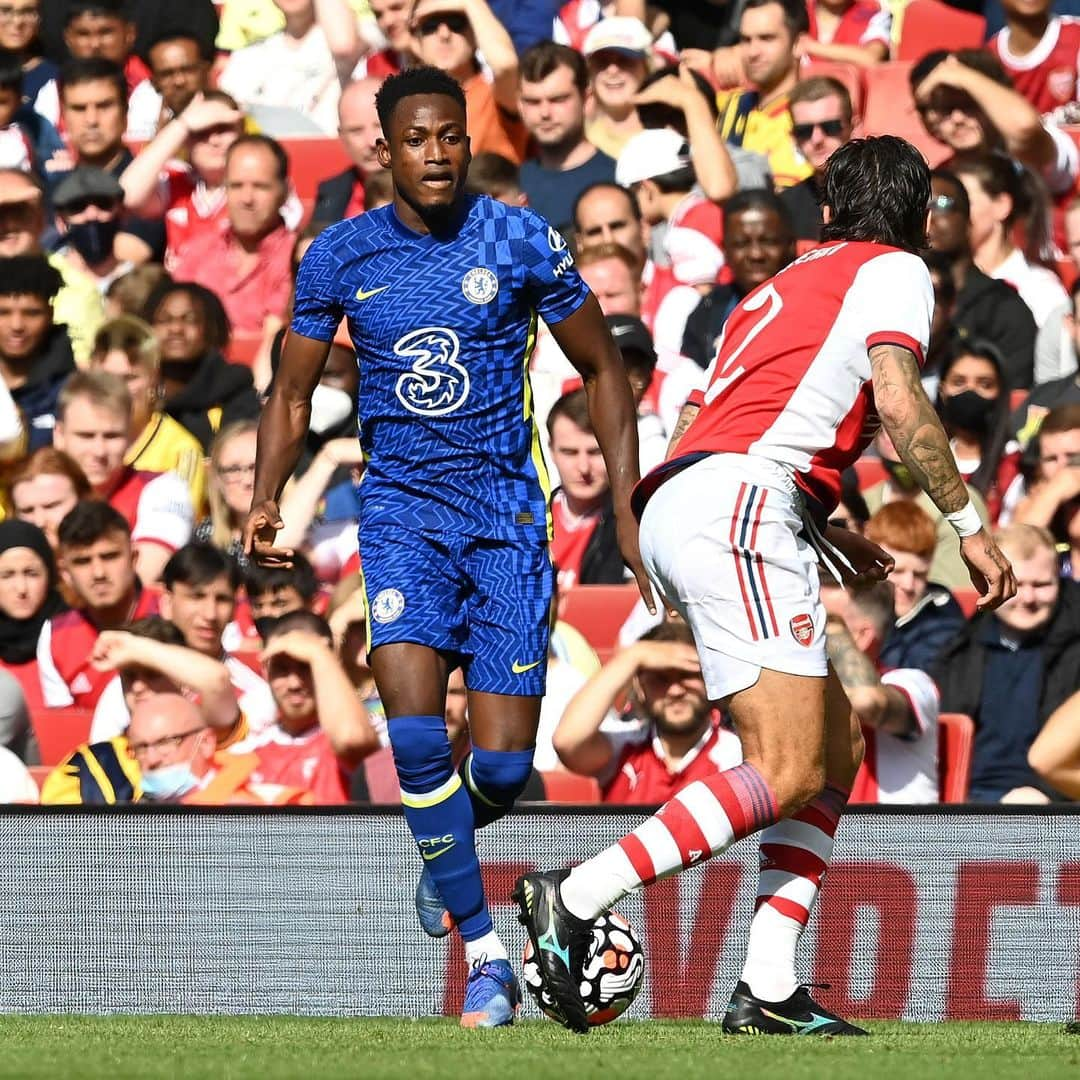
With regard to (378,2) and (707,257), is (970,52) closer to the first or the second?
(707,257)

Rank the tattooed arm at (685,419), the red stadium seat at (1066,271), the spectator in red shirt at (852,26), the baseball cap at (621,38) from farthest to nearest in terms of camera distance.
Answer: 1. the spectator in red shirt at (852,26)
2. the baseball cap at (621,38)
3. the red stadium seat at (1066,271)
4. the tattooed arm at (685,419)

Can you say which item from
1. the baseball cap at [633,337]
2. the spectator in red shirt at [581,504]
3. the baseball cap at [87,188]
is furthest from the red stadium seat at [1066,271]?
the baseball cap at [87,188]

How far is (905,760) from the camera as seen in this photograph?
7.02 meters

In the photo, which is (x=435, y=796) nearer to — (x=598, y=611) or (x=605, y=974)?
(x=605, y=974)

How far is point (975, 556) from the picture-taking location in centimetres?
469

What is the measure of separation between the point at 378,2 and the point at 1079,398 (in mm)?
5178

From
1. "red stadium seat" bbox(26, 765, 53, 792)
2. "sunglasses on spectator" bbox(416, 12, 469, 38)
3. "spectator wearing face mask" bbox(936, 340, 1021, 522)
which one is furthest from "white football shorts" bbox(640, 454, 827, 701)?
"sunglasses on spectator" bbox(416, 12, 469, 38)

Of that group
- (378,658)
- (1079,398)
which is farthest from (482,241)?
(1079,398)

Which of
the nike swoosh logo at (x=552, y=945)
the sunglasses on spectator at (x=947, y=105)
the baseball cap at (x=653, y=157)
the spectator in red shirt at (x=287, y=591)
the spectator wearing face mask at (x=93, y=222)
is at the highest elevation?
the sunglasses on spectator at (x=947, y=105)

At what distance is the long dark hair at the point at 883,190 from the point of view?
5043mm

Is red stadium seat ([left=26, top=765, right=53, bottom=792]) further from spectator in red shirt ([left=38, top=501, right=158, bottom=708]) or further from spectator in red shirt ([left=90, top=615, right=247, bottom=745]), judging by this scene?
spectator in red shirt ([left=38, top=501, right=158, bottom=708])

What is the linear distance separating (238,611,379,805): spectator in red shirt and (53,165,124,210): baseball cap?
15.8 ft

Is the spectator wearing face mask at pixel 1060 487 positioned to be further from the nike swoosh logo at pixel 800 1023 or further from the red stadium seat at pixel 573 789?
the nike swoosh logo at pixel 800 1023

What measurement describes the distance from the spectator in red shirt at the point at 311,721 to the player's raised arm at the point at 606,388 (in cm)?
208
